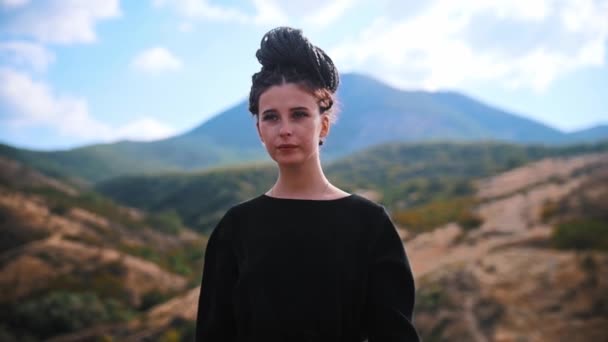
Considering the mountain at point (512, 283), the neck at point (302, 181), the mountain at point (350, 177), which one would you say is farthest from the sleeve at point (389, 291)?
the mountain at point (350, 177)

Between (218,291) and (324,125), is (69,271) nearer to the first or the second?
(218,291)

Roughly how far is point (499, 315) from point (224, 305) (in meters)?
9.80

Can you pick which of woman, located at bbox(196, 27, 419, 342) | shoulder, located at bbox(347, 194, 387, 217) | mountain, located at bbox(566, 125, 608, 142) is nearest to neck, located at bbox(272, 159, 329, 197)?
woman, located at bbox(196, 27, 419, 342)

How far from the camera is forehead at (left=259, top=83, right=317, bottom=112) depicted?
211 cm

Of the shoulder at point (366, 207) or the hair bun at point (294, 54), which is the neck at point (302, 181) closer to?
the shoulder at point (366, 207)

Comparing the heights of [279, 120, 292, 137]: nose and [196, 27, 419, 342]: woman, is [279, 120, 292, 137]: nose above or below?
above

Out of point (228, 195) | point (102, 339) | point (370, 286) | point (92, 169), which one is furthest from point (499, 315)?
point (92, 169)

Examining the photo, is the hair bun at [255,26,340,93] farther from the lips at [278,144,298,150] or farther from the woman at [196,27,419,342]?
the lips at [278,144,298,150]

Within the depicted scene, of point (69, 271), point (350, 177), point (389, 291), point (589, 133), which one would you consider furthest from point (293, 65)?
point (589, 133)

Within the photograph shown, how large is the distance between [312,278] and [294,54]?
37.7 inches

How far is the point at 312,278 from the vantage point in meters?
2.04

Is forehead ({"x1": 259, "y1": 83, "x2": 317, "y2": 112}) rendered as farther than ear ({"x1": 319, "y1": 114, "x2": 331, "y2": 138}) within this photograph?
No

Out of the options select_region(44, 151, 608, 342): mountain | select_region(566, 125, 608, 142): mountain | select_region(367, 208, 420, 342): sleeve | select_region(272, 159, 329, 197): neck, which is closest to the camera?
select_region(367, 208, 420, 342): sleeve

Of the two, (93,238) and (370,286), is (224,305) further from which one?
(93,238)
